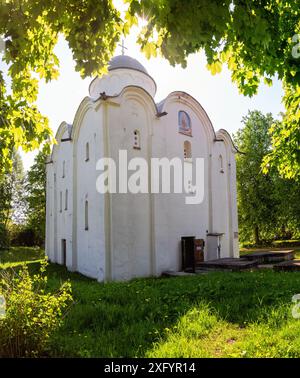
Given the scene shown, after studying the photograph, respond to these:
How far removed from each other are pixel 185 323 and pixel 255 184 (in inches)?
1173

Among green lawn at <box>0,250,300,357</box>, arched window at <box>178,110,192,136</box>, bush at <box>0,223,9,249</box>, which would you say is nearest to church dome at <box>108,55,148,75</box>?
arched window at <box>178,110,192,136</box>

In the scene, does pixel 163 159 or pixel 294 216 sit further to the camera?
pixel 294 216

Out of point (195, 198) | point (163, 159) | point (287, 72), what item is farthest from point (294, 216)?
A: point (287, 72)

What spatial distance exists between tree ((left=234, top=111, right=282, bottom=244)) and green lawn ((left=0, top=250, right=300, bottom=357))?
83.8 feet

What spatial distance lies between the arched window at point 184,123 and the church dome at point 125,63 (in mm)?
4152

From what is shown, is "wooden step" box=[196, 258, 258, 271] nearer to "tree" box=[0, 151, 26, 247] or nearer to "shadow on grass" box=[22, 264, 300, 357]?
"shadow on grass" box=[22, 264, 300, 357]

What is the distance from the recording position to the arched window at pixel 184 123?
18.1 m

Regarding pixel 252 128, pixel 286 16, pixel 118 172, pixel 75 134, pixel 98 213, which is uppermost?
pixel 252 128

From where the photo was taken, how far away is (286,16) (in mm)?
5180

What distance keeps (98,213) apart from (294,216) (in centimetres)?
2181

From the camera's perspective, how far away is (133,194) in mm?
15125

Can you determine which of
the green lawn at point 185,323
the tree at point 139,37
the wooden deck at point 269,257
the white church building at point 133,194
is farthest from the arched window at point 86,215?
the tree at point 139,37
